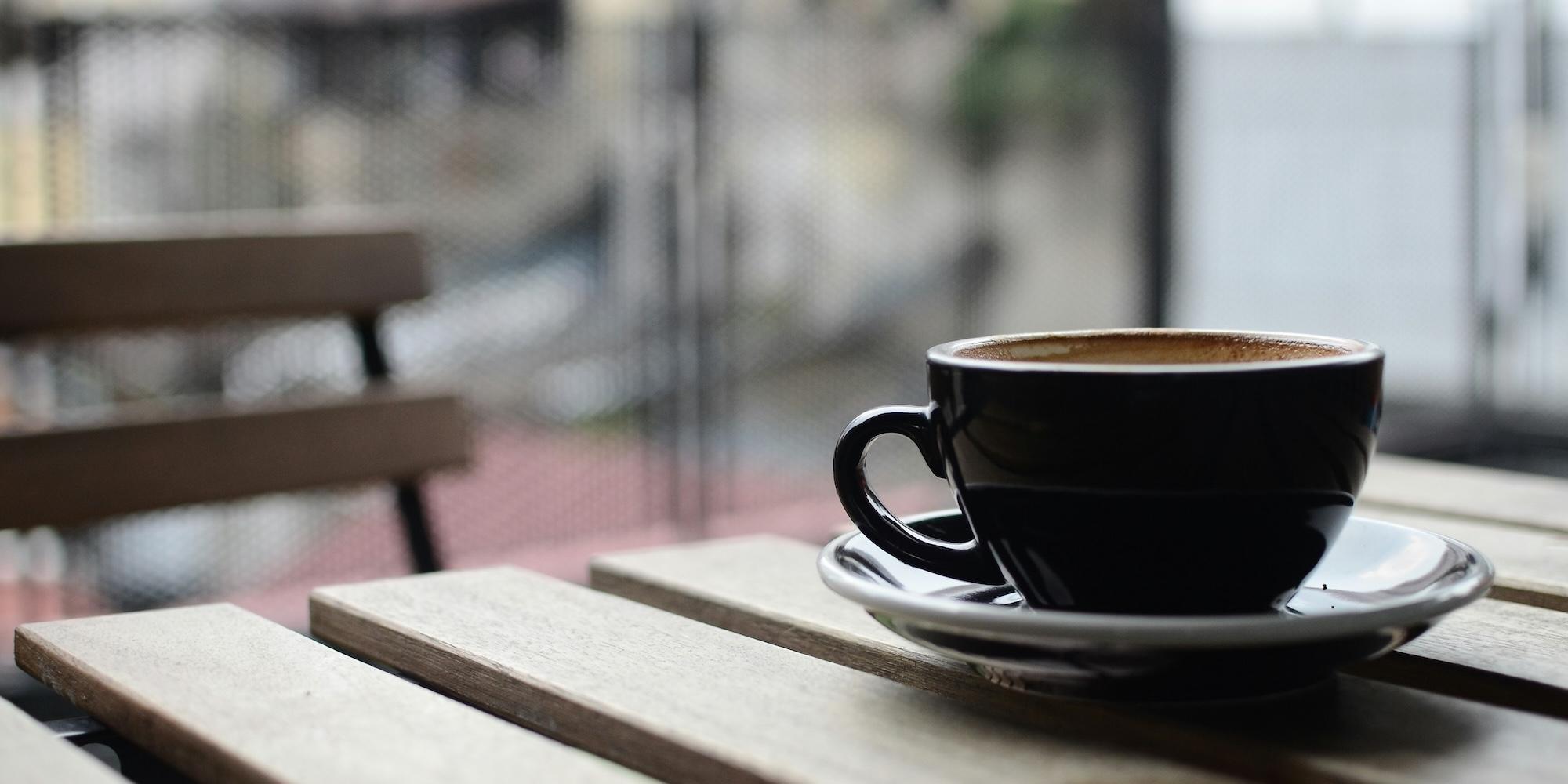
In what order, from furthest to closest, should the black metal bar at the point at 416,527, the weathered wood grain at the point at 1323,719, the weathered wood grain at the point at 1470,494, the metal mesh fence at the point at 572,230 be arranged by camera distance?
the metal mesh fence at the point at 572,230 → the black metal bar at the point at 416,527 → the weathered wood grain at the point at 1470,494 → the weathered wood grain at the point at 1323,719

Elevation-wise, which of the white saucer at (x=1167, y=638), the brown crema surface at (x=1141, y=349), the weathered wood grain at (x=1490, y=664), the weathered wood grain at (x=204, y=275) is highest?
the weathered wood grain at (x=204, y=275)

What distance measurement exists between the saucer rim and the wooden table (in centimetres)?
3

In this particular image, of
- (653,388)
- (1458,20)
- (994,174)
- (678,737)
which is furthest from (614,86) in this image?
(1458,20)

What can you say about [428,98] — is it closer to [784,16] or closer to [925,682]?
[784,16]

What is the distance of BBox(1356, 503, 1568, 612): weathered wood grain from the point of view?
0.66 metres

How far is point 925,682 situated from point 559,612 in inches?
6.8

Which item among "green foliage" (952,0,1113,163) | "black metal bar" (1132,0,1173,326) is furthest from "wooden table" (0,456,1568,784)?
"black metal bar" (1132,0,1173,326)

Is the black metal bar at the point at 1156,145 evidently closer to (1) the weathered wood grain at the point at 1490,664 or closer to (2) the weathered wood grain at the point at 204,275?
(2) the weathered wood grain at the point at 204,275

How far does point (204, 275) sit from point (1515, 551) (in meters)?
0.96

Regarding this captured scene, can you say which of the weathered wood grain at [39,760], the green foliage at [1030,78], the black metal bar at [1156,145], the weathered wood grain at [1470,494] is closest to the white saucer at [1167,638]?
the weathered wood grain at [39,760]

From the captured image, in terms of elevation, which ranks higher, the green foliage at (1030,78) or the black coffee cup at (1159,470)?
the green foliage at (1030,78)

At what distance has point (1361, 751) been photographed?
439 millimetres

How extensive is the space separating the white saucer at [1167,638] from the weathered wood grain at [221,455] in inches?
30.9

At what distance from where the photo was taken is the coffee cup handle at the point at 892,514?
545 millimetres
